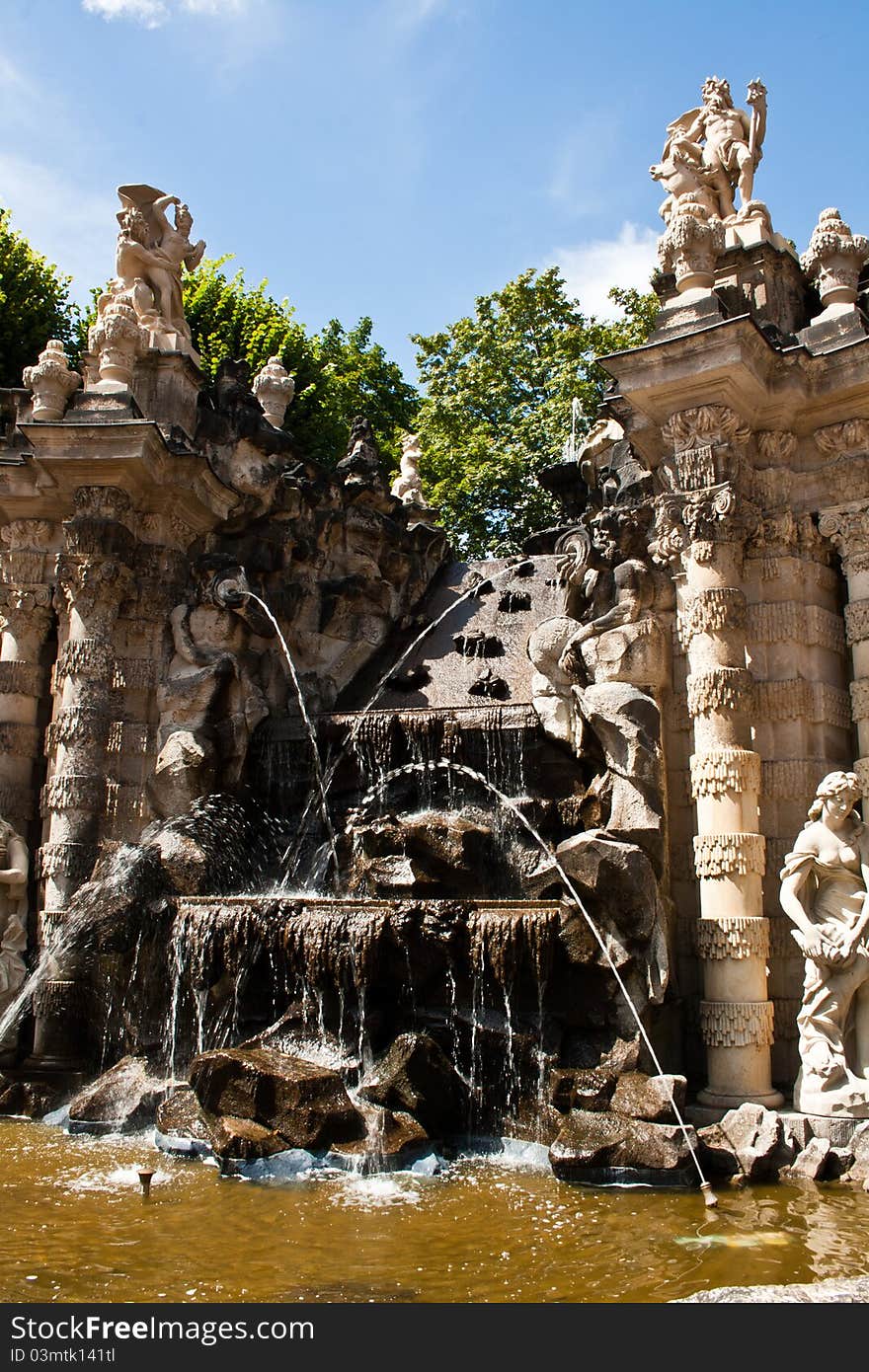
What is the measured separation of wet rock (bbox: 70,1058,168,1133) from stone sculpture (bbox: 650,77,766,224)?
9.36m

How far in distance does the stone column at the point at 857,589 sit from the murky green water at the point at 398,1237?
4177mm

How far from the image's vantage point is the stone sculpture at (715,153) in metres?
10.9

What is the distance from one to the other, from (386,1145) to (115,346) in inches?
363

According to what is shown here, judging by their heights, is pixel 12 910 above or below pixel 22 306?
below

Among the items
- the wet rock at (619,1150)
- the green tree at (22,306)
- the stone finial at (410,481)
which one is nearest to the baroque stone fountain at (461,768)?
the wet rock at (619,1150)

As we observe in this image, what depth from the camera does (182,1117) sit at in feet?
25.9

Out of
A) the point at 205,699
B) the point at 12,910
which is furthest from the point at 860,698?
the point at 12,910

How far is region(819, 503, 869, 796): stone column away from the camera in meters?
9.73

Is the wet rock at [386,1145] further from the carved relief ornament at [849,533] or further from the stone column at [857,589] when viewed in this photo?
the carved relief ornament at [849,533]

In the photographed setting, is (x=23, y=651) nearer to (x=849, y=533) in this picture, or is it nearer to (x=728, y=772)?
(x=728, y=772)

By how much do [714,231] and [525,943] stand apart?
→ 6.83 metres

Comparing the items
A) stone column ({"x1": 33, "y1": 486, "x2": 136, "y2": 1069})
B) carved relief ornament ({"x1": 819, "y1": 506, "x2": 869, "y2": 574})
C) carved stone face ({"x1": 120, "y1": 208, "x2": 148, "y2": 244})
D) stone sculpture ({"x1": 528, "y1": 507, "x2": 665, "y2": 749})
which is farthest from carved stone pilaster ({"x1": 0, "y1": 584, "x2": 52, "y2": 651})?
carved relief ornament ({"x1": 819, "y1": 506, "x2": 869, "y2": 574})

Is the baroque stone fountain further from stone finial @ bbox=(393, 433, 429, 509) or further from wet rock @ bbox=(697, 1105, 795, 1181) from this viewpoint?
stone finial @ bbox=(393, 433, 429, 509)

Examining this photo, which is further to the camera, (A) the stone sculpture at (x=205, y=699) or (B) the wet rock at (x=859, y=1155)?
(A) the stone sculpture at (x=205, y=699)
